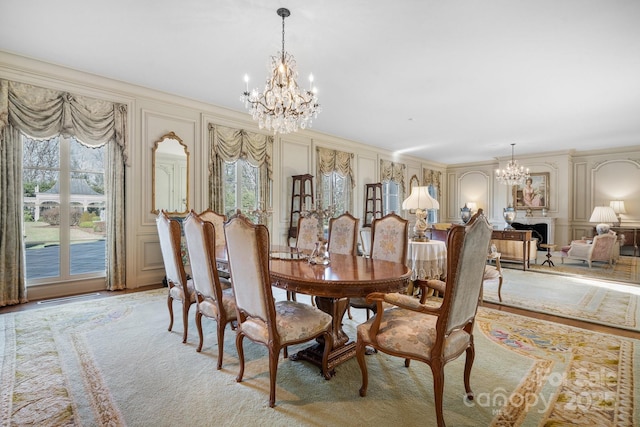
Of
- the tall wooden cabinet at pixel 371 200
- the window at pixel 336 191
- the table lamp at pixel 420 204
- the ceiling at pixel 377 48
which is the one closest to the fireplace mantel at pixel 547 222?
the ceiling at pixel 377 48

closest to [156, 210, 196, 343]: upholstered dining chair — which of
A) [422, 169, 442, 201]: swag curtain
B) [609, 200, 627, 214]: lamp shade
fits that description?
[422, 169, 442, 201]: swag curtain

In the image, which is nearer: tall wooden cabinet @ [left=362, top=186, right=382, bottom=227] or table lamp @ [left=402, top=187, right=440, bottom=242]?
table lamp @ [left=402, top=187, right=440, bottom=242]

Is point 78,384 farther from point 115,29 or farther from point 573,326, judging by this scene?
point 573,326

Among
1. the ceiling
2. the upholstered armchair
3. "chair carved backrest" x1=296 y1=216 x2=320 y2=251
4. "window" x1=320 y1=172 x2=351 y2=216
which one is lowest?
the upholstered armchair

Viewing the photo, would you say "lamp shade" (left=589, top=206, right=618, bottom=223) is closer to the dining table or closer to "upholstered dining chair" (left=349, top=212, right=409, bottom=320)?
"upholstered dining chair" (left=349, top=212, right=409, bottom=320)

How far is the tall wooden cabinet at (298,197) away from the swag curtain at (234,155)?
1.86 ft

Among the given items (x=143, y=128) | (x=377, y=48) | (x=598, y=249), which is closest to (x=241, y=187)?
(x=143, y=128)

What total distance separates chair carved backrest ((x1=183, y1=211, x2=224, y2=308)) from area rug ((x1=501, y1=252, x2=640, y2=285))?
6035mm

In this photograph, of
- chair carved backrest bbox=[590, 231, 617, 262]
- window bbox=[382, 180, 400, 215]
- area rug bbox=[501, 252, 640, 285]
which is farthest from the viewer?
window bbox=[382, 180, 400, 215]

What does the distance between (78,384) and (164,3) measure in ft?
9.25

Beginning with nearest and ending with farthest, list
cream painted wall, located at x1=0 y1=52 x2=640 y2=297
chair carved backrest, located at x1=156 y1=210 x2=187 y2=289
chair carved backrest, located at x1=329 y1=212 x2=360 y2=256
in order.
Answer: chair carved backrest, located at x1=156 y1=210 x2=187 y2=289, chair carved backrest, located at x1=329 y1=212 x2=360 y2=256, cream painted wall, located at x1=0 y1=52 x2=640 y2=297

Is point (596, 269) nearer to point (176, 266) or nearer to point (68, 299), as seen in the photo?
point (176, 266)

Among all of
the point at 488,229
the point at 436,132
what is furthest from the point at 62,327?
the point at 436,132

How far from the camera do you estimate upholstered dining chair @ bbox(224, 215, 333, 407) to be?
1.77 meters
